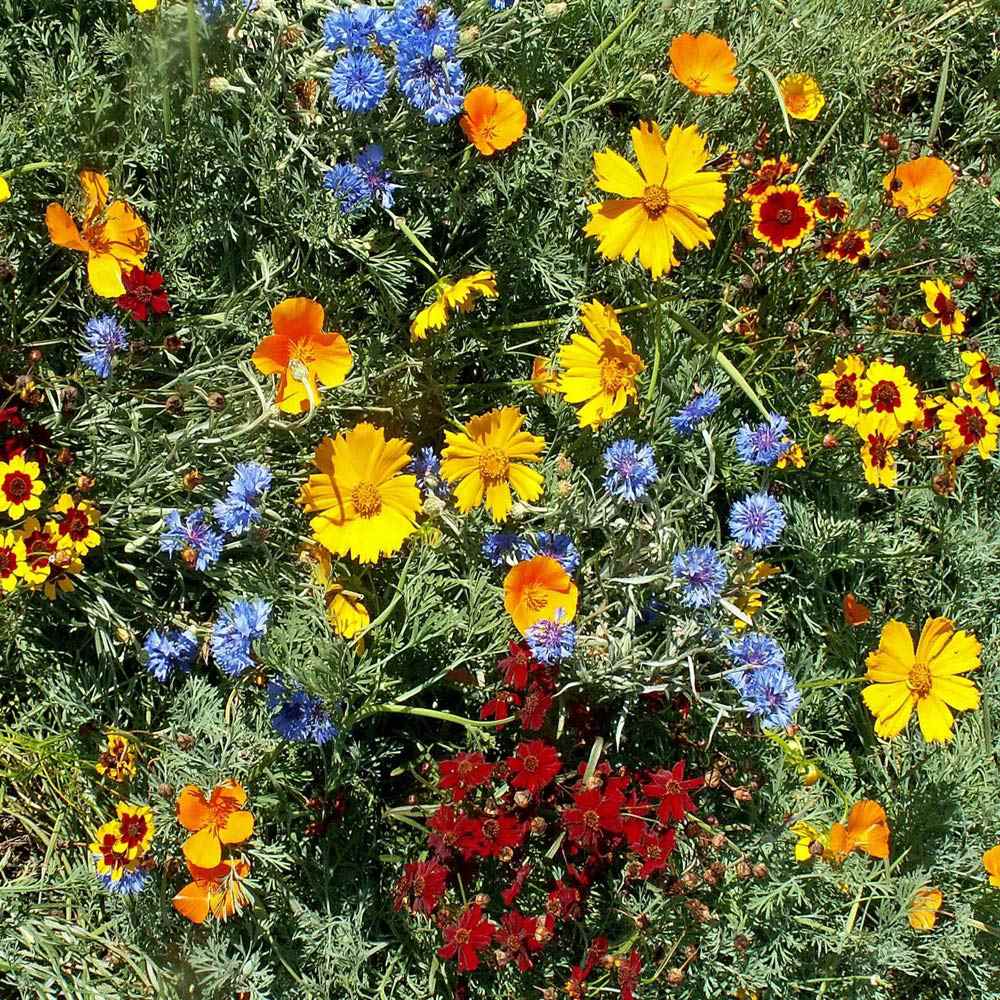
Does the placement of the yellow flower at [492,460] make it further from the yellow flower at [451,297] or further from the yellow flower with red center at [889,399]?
the yellow flower with red center at [889,399]

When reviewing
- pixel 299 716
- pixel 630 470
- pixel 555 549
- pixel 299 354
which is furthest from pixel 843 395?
pixel 299 716

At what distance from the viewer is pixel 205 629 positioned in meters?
2.24

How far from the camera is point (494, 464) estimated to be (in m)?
2.11

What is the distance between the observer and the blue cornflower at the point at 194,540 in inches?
82.4

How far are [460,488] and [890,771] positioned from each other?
4.49 feet

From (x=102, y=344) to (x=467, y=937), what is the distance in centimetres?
143

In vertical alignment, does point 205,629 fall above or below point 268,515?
below

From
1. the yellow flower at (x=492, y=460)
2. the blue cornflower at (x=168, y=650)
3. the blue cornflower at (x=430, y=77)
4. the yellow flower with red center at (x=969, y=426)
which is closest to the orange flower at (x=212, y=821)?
the blue cornflower at (x=168, y=650)

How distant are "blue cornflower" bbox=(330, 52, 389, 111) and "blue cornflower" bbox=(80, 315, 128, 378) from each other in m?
0.68

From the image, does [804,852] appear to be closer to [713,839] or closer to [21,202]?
[713,839]

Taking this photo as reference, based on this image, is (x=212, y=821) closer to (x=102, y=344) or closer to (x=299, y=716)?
(x=299, y=716)

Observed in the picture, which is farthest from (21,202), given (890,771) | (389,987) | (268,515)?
(890,771)

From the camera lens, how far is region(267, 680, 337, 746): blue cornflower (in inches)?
78.5

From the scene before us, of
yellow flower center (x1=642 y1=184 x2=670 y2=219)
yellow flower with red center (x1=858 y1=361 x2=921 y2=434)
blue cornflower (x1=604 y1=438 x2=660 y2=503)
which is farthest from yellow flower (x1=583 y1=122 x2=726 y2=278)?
yellow flower with red center (x1=858 y1=361 x2=921 y2=434)
